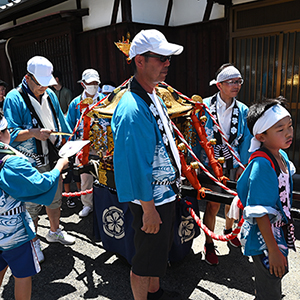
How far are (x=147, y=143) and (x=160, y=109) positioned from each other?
1.15ft

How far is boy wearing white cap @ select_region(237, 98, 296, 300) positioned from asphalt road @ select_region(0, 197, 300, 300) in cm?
81

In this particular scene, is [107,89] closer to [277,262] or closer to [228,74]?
[228,74]

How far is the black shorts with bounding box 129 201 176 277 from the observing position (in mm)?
1940

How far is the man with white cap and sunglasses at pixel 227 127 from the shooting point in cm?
292

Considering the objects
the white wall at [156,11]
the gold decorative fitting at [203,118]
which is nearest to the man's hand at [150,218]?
the gold decorative fitting at [203,118]

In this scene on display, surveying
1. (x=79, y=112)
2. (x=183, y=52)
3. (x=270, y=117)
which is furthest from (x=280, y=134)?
(x=183, y=52)

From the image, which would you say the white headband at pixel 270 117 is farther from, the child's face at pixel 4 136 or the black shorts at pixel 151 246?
the child's face at pixel 4 136

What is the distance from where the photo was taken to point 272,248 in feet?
5.36

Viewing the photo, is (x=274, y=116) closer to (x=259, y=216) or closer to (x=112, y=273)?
(x=259, y=216)

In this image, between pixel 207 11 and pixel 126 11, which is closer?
pixel 207 11

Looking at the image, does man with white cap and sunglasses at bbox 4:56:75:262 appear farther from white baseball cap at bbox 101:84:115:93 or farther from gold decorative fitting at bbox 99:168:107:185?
white baseball cap at bbox 101:84:115:93

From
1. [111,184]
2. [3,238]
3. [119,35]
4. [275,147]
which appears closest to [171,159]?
[275,147]

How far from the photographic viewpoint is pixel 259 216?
1.59 m

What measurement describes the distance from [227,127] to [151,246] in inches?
64.2
